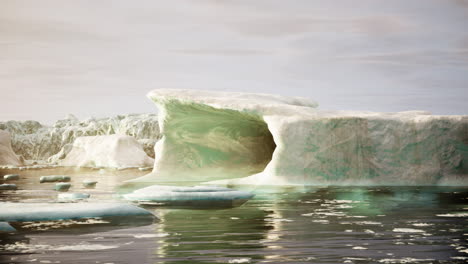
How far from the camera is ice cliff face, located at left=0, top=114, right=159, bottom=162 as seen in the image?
75500mm

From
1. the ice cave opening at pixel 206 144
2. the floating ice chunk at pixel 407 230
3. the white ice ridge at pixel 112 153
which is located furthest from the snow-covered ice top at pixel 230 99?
the white ice ridge at pixel 112 153

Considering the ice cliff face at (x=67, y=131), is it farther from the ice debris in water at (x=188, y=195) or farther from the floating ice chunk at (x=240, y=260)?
the floating ice chunk at (x=240, y=260)

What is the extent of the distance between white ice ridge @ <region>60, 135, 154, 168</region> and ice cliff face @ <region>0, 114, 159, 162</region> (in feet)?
62.4

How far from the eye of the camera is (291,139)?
1769 centimetres

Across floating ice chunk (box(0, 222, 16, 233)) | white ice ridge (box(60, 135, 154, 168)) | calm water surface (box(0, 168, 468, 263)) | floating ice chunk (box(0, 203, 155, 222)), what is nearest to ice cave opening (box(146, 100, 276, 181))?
calm water surface (box(0, 168, 468, 263))

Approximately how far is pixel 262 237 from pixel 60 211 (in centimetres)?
322

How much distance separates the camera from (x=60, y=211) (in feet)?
28.1

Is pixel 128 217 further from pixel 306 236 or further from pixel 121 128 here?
pixel 121 128

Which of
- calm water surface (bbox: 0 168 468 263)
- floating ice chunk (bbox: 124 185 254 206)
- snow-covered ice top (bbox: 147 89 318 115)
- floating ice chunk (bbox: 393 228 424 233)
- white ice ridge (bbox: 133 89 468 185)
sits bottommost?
floating ice chunk (bbox: 393 228 424 233)

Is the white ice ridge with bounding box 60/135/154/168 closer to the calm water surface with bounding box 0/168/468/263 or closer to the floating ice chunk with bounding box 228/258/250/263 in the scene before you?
the calm water surface with bounding box 0/168/468/263

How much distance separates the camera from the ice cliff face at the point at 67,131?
2972 inches

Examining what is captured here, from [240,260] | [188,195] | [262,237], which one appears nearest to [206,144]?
[188,195]

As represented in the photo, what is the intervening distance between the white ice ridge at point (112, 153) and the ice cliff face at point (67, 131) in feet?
62.4

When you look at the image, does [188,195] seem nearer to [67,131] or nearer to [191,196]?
[191,196]
